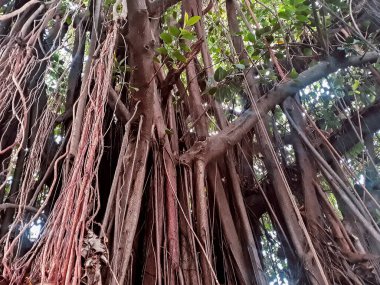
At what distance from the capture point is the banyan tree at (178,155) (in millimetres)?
1171

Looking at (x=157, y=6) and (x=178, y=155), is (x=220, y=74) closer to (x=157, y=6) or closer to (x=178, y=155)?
(x=178, y=155)

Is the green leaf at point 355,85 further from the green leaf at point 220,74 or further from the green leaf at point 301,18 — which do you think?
the green leaf at point 220,74

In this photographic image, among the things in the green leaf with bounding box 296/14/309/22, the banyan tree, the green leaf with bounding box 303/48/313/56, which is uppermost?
the green leaf with bounding box 303/48/313/56

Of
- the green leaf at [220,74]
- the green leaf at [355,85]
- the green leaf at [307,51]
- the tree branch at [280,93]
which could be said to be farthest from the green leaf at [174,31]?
the green leaf at [355,85]

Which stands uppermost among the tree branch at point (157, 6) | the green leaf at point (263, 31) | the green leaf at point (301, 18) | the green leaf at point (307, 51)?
the tree branch at point (157, 6)

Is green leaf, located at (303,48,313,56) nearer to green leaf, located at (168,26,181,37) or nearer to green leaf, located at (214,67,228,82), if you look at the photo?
green leaf, located at (214,67,228,82)

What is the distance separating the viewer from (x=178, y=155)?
5.24 feet

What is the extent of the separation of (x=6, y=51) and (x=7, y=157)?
43cm

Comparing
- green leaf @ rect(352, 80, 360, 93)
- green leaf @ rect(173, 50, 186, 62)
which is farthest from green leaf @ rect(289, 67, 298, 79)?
green leaf @ rect(173, 50, 186, 62)

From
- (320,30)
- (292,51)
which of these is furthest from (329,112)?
(320,30)

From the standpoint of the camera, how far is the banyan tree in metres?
1.17

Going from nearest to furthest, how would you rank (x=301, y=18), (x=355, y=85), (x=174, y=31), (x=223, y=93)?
(x=174, y=31) < (x=301, y=18) < (x=223, y=93) < (x=355, y=85)

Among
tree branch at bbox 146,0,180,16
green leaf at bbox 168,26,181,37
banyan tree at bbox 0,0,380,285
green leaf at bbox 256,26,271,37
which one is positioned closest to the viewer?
banyan tree at bbox 0,0,380,285

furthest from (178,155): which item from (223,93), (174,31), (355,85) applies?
(355,85)
